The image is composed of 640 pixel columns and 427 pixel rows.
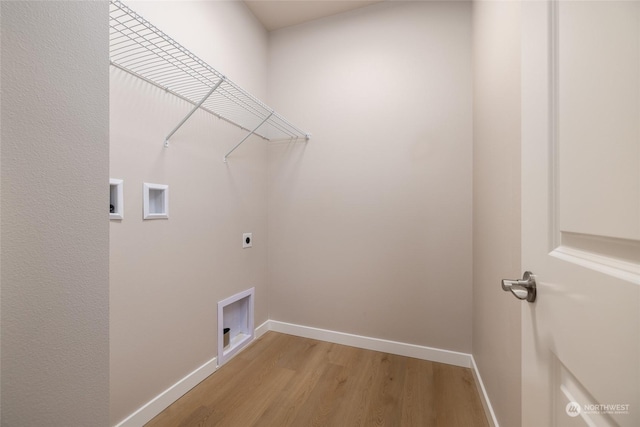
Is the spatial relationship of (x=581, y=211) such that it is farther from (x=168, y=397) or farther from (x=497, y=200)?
(x=168, y=397)

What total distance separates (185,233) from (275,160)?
1037 millimetres

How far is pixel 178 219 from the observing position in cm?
140

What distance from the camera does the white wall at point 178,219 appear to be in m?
1.13

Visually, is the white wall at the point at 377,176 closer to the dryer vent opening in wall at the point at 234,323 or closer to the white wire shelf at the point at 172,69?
the dryer vent opening in wall at the point at 234,323

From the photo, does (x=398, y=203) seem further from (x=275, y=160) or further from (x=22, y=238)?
(x=22, y=238)

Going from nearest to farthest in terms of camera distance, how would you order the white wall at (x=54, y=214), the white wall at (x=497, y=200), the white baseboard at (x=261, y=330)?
the white wall at (x=54, y=214), the white wall at (x=497, y=200), the white baseboard at (x=261, y=330)

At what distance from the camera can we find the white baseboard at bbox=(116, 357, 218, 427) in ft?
3.85

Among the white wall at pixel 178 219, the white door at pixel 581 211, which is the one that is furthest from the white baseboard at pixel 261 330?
the white door at pixel 581 211

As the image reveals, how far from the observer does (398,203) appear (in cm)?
184

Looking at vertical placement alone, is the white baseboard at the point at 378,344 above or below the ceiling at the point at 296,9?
below

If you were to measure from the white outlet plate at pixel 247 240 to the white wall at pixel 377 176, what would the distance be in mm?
258

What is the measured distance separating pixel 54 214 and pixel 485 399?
Result: 192cm

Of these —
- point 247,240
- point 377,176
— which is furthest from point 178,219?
point 377,176

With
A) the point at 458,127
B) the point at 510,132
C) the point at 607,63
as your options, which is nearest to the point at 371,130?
the point at 458,127
